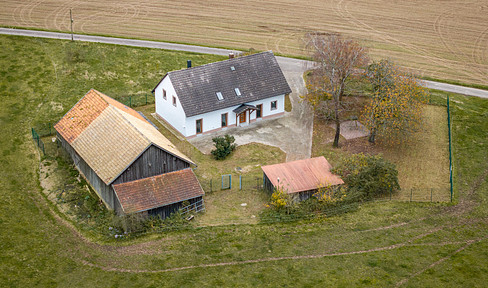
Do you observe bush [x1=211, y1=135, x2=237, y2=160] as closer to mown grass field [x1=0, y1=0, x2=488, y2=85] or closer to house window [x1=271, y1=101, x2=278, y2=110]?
house window [x1=271, y1=101, x2=278, y2=110]

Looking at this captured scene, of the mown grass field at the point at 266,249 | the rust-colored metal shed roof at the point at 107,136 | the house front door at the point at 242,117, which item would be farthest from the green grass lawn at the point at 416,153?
the rust-colored metal shed roof at the point at 107,136

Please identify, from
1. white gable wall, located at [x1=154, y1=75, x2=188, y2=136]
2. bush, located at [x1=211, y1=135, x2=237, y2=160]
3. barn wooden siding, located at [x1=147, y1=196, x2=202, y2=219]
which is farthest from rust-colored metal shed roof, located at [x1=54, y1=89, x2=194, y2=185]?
bush, located at [x1=211, y1=135, x2=237, y2=160]

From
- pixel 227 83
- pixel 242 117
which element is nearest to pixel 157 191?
pixel 242 117

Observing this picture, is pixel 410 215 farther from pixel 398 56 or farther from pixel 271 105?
pixel 398 56

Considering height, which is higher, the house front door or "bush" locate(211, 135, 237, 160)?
the house front door

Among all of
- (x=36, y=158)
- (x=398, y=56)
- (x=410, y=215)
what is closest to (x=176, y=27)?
(x=398, y=56)
